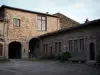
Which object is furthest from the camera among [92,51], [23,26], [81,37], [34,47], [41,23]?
[34,47]

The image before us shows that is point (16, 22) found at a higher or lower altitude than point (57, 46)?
higher

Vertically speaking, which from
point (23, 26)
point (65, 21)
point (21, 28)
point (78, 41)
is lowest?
point (78, 41)

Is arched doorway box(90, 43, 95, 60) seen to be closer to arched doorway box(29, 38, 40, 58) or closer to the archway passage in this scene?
arched doorway box(29, 38, 40, 58)

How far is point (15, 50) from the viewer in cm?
3269

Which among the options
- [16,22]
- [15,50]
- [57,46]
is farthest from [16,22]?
[57,46]

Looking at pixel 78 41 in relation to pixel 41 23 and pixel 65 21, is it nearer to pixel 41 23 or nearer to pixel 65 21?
pixel 41 23

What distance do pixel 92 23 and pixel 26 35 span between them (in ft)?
42.2

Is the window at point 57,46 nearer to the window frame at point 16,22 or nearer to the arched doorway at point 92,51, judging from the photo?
the window frame at point 16,22

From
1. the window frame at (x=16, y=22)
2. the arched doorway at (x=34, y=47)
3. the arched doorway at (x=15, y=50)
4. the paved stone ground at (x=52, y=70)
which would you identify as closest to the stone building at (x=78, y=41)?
the arched doorway at (x=34, y=47)

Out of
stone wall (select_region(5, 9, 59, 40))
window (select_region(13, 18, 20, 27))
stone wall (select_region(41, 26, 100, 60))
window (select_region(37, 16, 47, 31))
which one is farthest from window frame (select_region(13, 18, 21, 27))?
stone wall (select_region(41, 26, 100, 60))

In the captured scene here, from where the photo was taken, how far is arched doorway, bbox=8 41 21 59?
31.8m

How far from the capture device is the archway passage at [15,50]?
31.9 m

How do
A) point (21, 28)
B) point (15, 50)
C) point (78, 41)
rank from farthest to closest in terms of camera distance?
point (15, 50) → point (21, 28) → point (78, 41)

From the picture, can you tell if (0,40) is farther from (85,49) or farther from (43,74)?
(43,74)
